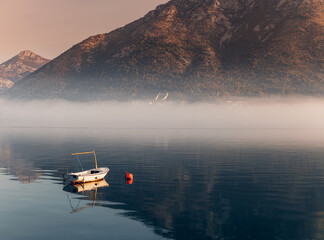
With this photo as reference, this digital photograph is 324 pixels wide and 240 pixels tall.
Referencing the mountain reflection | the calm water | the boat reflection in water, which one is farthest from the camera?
the mountain reflection

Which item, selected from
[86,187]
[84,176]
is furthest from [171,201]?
[84,176]

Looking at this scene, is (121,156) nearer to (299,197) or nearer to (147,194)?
(147,194)

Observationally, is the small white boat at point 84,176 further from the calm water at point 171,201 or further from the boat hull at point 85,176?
the calm water at point 171,201

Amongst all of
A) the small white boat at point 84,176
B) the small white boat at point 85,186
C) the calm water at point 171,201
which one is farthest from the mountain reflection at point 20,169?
the small white boat at point 85,186

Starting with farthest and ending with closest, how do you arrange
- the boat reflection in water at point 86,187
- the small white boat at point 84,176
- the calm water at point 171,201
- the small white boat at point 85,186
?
the small white boat at point 84,176, the small white boat at point 85,186, the boat reflection in water at point 86,187, the calm water at point 171,201

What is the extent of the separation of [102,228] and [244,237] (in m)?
15.3

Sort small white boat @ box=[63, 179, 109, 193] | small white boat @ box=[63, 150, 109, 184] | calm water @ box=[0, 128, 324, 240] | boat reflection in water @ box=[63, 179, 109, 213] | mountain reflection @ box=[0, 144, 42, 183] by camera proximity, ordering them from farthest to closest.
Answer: mountain reflection @ box=[0, 144, 42, 183]
small white boat @ box=[63, 150, 109, 184]
small white boat @ box=[63, 179, 109, 193]
boat reflection in water @ box=[63, 179, 109, 213]
calm water @ box=[0, 128, 324, 240]

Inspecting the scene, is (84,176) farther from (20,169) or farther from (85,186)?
(20,169)

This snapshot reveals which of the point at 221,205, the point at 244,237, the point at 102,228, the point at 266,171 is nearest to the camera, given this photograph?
the point at 244,237

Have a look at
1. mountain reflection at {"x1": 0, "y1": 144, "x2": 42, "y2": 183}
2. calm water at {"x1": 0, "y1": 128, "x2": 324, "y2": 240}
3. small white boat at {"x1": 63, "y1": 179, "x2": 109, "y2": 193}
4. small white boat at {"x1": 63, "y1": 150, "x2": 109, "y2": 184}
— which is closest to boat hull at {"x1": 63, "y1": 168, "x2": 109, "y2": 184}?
small white boat at {"x1": 63, "y1": 150, "x2": 109, "y2": 184}

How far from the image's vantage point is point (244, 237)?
43.1 metres

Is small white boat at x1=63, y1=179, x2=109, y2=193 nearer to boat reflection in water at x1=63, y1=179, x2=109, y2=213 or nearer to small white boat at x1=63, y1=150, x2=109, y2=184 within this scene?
boat reflection in water at x1=63, y1=179, x2=109, y2=213

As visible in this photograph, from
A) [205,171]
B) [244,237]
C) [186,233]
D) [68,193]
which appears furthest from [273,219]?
[205,171]

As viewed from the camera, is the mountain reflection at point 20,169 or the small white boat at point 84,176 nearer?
the small white boat at point 84,176
